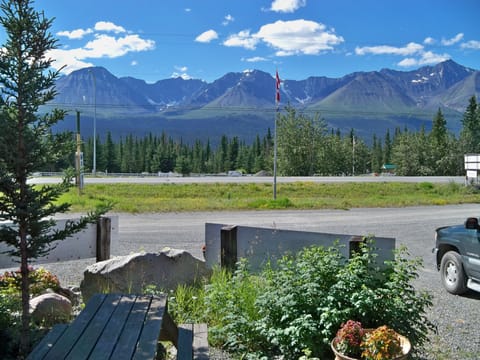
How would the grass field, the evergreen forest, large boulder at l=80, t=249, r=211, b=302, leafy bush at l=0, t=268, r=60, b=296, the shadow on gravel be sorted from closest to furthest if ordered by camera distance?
leafy bush at l=0, t=268, r=60, b=296 → large boulder at l=80, t=249, r=211, b=302 → the shadow on gravel → the grass field → the evergreen forest

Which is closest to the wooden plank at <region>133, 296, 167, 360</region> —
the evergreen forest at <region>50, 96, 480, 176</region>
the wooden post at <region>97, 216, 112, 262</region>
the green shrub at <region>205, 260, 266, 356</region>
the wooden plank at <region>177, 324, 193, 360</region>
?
the wooden plank at <region>177, 324, 193, 360</region>

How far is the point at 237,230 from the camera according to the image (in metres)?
6.39

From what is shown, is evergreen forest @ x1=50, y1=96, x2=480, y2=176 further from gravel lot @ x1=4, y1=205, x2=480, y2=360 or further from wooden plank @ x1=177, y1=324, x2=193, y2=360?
wooden plank @ x1=177, y1=324, x2=193, y2=360

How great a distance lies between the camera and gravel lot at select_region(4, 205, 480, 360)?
5311mm

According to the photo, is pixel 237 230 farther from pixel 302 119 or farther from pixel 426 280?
pixel 302 119

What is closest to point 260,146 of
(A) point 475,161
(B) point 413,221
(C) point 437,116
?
(C) point 437,116

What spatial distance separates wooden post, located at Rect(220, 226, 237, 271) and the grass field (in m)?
11.7

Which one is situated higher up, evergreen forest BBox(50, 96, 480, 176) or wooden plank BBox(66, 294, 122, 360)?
evergreen forest BBox(50, 96, 480, 176)

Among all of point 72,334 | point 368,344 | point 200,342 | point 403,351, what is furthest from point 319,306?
point 72,334

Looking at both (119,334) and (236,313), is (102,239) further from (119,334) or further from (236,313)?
(119,334)

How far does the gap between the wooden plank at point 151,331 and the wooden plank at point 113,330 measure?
0.16m

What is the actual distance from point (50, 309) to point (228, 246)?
231 cm

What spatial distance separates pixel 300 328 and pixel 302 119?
188 feet

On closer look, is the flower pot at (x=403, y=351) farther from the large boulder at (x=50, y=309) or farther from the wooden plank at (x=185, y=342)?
the large boulder at (x=50, y=309)
